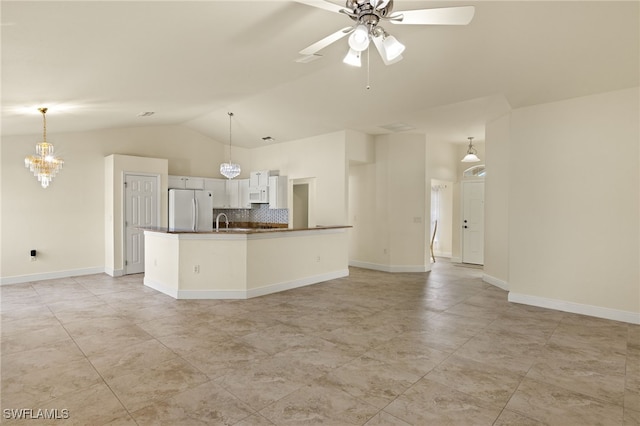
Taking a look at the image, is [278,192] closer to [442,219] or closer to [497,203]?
[497,203]

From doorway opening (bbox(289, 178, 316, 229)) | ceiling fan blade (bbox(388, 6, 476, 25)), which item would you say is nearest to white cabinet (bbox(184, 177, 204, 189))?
doorway opening (bbox(289, 178, 316, 229))

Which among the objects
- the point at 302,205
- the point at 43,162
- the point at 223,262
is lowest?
the point at 223,262

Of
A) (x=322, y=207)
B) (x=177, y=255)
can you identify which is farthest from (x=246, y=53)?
(x=322, y=207)

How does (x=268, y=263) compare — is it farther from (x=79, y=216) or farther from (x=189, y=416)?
(x=79, y=216)

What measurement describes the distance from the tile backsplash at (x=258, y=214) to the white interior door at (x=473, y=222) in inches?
174

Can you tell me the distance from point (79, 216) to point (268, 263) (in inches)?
168

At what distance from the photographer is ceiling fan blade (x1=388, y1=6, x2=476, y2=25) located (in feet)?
7.27

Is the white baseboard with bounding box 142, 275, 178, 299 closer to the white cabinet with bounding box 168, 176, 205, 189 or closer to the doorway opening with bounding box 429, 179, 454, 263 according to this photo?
the white cabinet with bounding box 168, 176, 205, 189

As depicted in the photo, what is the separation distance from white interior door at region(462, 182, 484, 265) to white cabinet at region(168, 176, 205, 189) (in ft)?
21.4

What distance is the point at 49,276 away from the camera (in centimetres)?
639

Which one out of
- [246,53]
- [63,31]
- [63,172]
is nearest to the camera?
[63,31]

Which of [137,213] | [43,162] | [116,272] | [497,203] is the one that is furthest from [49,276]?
[497,203]

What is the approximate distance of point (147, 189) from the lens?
23.6 ft

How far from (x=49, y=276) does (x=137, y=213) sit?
1888 mm
